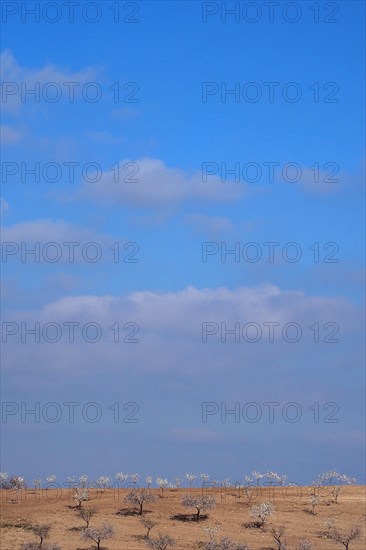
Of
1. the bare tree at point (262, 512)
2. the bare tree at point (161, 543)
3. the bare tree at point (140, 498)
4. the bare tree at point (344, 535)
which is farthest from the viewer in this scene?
the bare tree at point (140, 498)

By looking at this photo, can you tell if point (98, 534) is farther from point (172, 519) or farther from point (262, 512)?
point (262, 512)

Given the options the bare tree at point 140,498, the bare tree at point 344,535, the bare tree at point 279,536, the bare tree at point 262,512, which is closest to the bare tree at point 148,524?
the bare tree at point 140,498

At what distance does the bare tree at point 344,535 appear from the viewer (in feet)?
135

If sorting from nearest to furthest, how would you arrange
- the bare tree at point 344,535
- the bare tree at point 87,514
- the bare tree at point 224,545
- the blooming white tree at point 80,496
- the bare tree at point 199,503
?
the bare tree at point 224,545
the bare tree at point 344,535
the bare tree at point 87,514
the bare tree at point 199,503
the blooming white tree at point 80,496

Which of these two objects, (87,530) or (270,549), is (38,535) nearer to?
(87,530)

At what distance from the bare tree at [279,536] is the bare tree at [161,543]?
222 inches

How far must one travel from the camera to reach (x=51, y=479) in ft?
186

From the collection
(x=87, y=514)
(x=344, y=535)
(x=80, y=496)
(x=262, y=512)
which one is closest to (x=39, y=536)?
(x=87, y=514)

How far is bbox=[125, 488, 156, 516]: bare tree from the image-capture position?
4819 cm

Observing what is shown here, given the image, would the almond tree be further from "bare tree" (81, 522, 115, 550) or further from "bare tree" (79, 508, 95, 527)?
"bare tree" (79, 508, 95, 527)

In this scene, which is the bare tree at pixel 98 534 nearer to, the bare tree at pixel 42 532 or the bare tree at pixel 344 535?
the bare tree at pixel 42 532

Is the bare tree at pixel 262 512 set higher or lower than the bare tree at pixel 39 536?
→ higher

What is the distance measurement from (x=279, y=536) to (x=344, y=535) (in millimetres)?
5334

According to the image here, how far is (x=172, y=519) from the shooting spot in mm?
46625
